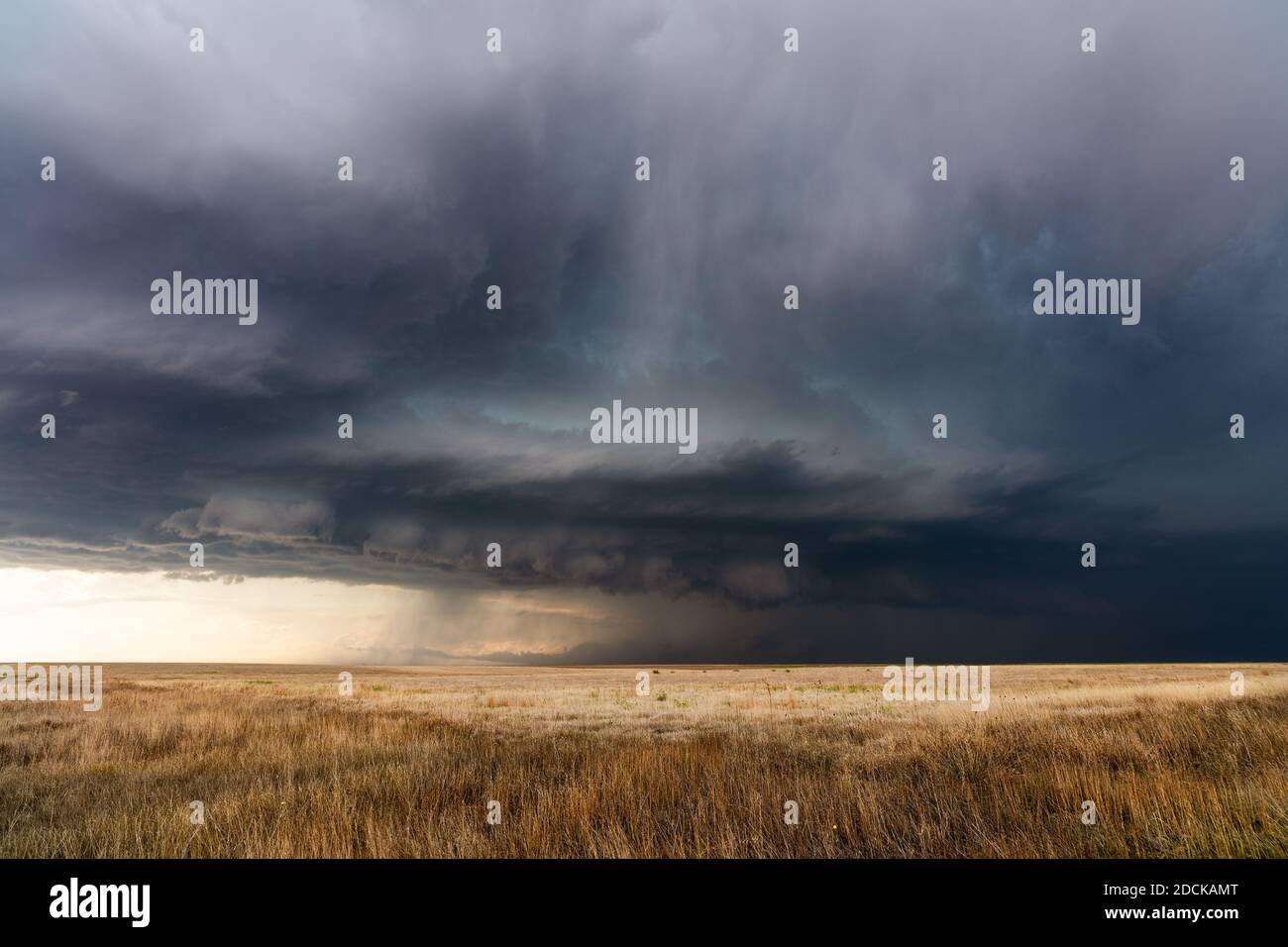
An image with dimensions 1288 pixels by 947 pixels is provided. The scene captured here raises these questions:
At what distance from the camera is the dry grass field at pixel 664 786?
8.41 metres

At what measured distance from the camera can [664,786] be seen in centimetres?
1109

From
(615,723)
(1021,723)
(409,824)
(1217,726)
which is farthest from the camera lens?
(615,723)

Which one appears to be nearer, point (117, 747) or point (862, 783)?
point (862, 783)

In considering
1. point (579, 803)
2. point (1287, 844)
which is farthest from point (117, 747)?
point (1287, 844)

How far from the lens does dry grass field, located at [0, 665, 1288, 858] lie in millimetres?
8406

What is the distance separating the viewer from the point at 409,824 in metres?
9.27

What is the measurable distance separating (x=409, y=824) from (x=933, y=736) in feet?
37.8

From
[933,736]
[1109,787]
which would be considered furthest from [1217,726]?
[1109,787]
